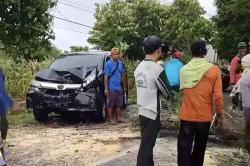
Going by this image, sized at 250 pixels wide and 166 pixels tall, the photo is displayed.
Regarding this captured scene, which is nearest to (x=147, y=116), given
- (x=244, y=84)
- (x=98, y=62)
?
(x=244, y=84)

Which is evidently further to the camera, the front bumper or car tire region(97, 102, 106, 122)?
car tire region(97, 102, 106, 122)

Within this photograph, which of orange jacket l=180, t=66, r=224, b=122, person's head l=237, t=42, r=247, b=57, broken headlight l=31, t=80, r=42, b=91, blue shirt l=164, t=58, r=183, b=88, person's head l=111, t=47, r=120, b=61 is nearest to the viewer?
orange jacket l=180, t=66, r=224, b=122

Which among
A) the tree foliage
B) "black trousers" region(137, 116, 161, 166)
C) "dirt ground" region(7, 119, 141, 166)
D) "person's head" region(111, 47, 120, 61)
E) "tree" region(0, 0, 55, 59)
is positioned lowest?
"dirt ground" region(7, 119, 141, 166)

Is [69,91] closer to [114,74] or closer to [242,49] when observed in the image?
[114,74]

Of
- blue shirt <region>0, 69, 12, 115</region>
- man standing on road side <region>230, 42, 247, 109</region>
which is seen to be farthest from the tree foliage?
blue shirt <region>0, 69, 12, 115</region>

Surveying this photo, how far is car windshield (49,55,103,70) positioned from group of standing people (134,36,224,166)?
17.9ft

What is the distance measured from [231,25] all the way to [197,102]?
2476 centimetres

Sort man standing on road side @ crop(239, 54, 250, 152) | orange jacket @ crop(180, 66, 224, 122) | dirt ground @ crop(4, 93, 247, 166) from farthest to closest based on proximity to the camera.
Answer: dirt ground @ crop(4, 93, 247, 166), man standing on road side @ crop(239, 54, 250, 152), orange jacket @ crop(180, 66, 224, 122)

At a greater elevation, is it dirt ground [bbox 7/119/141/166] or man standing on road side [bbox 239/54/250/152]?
man standing on road side [bbox 239/54/250/152]

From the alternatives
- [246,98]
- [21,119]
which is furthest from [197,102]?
[21,119]

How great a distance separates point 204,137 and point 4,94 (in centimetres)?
271

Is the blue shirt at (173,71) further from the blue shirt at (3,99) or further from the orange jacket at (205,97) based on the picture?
the blue shirt at (3,99)

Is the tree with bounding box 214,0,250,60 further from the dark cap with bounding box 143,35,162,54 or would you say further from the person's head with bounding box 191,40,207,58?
the dark cap with bounding box 143,35,162,54

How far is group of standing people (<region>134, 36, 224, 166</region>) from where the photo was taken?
6.30 metres
